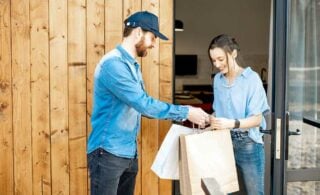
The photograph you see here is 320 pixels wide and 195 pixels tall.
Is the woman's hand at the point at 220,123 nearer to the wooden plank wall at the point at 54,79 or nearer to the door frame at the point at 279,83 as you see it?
the door frame at the point at 279,83

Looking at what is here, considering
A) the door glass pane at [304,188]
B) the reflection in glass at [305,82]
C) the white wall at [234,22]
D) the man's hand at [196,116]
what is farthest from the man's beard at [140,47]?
the white wall at [234,22]

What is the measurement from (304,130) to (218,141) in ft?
2.19

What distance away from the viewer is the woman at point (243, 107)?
8.75ft

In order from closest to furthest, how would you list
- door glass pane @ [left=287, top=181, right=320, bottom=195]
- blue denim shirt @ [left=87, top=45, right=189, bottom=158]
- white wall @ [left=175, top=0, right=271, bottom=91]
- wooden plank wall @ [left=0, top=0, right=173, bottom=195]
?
blue denim shirt @ [left=87, top=45, right=189, bottom=158], door glass pane @ [left=287, top=181, right=320, bottom=195], wooden plank wall @ [left=0, top=0, right=173, bottom=195], white wall @ [left=175, top=0, right=271, bottom=91]

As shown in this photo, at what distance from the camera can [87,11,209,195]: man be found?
235 centimetres

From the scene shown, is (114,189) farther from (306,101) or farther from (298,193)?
(306,101)

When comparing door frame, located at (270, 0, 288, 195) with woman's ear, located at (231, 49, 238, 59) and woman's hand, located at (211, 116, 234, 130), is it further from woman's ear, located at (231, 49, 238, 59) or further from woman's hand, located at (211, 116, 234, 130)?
woman's ear, located at (231, 49, 238, 59)

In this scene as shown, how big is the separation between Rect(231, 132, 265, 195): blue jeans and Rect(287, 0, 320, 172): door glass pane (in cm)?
19

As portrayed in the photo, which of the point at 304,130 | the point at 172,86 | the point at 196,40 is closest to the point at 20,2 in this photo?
the point at 172,86

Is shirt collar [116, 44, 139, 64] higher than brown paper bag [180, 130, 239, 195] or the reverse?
higher

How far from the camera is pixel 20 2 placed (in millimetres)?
2986

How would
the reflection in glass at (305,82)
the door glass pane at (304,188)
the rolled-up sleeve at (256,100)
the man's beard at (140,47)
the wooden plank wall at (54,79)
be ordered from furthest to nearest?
1. the wooden plank wall at (54,79)
2. the reflection in glass at (305,82)
3. the rolled-up sleeve at (256,100)
4. the door glass pane at (304,188)
5. the man's beard at (140,47)

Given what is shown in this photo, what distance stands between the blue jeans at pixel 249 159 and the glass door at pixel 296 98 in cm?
18

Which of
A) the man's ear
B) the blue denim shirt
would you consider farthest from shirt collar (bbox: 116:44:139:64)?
the man's ear
